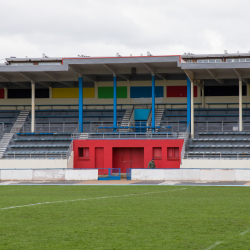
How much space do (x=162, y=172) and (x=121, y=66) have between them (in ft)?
48.0

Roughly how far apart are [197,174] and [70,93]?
2316 centimetres

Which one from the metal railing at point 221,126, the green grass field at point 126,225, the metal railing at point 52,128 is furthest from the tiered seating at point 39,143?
the green grass field at point 126,225

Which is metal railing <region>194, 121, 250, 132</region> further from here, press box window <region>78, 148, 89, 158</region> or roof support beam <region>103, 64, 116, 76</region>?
press box window <region>78, 148, 89, 158</region>

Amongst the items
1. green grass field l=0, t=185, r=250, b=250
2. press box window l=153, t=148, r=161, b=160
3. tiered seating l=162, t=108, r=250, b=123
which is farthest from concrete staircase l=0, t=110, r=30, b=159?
green grass field l=0, t=185, r=250, b=250

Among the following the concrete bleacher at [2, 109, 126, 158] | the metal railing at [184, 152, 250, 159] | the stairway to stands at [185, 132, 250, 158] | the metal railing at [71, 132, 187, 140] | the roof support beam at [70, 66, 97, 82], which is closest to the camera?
the metal railing at [184, 152, 250, 159]

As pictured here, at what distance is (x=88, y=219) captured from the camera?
12.4 metres

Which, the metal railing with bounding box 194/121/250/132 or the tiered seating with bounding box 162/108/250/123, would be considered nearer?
the metal railing with bounding box 194/121/250/132

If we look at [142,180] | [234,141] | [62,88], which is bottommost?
[142,180]

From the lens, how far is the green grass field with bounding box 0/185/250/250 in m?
9.23

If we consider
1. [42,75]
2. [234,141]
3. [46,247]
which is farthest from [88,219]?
[42,75]

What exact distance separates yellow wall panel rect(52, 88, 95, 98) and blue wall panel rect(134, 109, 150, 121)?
5.45m

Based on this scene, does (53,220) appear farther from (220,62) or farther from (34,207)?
(220,62)

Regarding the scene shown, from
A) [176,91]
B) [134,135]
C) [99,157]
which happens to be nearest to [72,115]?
[99,157]

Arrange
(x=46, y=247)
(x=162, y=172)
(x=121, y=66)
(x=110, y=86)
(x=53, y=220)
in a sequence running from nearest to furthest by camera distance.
Answer: 1. (x=46, y=247)
2. (x=53, y=220)
3. (x=162, y=172)
4. (x=121, y=66)
5. (x=110, y=86)
